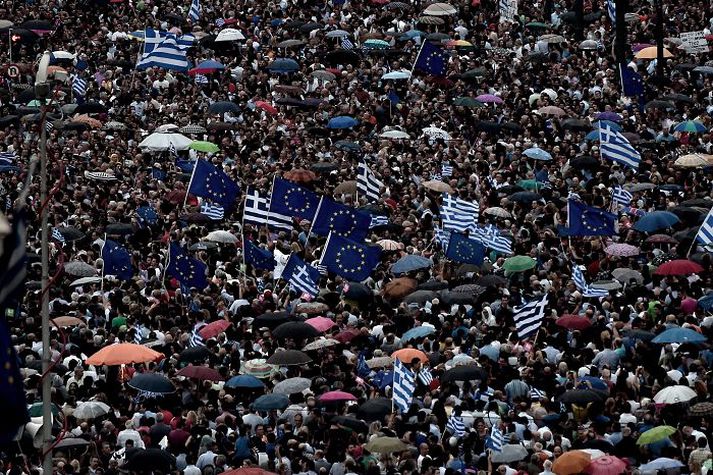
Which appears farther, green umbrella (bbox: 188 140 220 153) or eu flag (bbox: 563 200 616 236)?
green umbrella (bbox: 188 140 220 153)

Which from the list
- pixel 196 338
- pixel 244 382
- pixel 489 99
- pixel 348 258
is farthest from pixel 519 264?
pixel 489 99

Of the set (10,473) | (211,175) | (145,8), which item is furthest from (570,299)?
(145,8)

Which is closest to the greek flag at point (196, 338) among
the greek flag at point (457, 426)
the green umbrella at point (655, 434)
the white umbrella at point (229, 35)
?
the greek flag at point (457, 426)

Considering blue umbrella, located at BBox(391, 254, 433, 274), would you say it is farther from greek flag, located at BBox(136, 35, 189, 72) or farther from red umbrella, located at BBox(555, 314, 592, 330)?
greek flag, located at BBox(136, 35, 189, 72)

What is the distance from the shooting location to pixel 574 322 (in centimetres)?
2697

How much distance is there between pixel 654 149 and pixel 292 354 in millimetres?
13714

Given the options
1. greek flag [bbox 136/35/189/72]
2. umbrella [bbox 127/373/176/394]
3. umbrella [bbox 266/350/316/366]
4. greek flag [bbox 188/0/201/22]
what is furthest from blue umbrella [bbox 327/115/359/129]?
umbrella [bbox 127/373/176/394]

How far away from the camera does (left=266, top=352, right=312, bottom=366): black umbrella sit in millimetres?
25484

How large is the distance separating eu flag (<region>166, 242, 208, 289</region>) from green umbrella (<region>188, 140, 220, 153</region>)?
28.0 feet

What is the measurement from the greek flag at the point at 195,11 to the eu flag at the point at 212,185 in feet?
47.6

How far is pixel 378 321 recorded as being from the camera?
27844 millimetres

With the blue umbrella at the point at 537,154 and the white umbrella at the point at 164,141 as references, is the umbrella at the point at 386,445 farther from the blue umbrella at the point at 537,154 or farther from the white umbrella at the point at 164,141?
the white umbrella at the point at 164,141

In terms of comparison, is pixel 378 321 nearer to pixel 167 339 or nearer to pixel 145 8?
pixel 167 339

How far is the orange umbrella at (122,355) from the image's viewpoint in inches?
990
